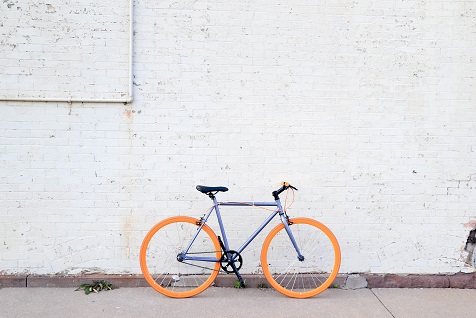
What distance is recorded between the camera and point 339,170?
4.80 meters

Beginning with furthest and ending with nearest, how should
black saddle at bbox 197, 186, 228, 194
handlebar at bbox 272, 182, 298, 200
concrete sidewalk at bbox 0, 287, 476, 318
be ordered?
handlebar at bbox 272, 182, 298, 200, black saddle at bbox 197, 186, 228, 194, concrete sidewalk at bbox 0, 287, 476, 318

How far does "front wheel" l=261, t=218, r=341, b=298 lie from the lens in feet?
15.6

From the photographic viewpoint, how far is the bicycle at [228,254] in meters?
4.50

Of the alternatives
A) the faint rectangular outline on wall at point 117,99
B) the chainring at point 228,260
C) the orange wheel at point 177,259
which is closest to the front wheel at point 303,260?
the chainring at point 228,260

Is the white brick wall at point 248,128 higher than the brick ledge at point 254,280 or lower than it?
higher

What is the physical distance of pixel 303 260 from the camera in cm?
464

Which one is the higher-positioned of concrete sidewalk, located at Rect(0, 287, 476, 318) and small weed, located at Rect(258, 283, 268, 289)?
small weed, located at Rect(258, 283, 268, 289)

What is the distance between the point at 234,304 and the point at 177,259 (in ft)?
2.29

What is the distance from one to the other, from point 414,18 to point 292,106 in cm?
154

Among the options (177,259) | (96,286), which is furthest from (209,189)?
(96,286)

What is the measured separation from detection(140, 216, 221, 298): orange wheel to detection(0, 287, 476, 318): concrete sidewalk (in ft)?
0.51

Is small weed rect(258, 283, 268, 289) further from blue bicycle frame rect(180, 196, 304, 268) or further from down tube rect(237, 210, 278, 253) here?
down tube rect(237, 210, 278, 253)

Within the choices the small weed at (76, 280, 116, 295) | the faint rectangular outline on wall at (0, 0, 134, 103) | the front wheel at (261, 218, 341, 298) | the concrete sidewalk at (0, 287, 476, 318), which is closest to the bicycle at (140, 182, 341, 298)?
the front wheel at (261, 218, 341, 298)

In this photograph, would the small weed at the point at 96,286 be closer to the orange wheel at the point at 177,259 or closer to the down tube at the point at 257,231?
the orange wheel at the point at 177,259
